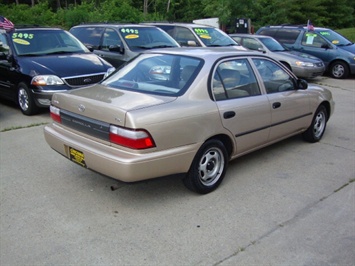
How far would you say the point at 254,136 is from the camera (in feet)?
15.1

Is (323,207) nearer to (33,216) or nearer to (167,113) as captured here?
(167,113)

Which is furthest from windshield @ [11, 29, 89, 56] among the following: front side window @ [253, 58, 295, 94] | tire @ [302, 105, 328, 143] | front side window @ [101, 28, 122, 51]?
tire @ [302, 105, 328, 143]

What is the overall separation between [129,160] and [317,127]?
3834mm

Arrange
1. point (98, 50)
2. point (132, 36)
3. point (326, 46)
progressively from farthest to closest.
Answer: point (326, 46)
point (98, 50)
point (132, 36)

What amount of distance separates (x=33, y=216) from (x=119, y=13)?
2119 cm

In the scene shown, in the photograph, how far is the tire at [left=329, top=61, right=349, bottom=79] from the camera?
43.5ft

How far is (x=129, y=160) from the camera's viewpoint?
11.1 ft

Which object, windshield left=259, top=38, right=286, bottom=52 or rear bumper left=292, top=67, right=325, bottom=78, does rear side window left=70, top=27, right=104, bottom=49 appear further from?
rear bumper left=292, top=67, right=325, bottom=78

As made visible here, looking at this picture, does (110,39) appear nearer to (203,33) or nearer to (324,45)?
(203,33)

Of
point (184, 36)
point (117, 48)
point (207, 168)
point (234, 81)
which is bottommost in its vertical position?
point (207, 168)

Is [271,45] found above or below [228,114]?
below

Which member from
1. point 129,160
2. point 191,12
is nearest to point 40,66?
point 129,160

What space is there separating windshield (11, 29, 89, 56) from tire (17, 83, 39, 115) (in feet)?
2.56

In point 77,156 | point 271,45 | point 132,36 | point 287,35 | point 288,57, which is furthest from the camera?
point 287,35
